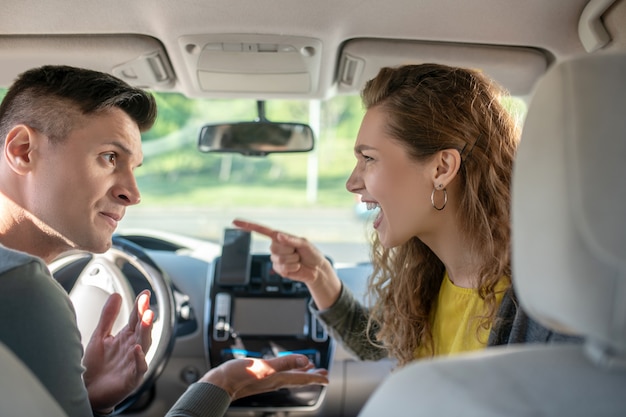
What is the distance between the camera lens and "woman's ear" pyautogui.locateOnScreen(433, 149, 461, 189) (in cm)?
254

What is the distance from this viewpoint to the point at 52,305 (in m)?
1.74

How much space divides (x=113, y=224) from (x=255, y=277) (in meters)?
1.77

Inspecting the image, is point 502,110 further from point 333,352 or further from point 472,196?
point 333,352

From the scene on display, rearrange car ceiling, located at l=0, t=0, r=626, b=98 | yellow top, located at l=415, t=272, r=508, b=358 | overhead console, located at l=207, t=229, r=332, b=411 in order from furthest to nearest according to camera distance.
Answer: overhead console, located at l=207, t=229, r=332, b=411
car ceiling, located at l=0, t=0, r=626, b=98
yellow top, located at l=415, t=272, r=508, b=358

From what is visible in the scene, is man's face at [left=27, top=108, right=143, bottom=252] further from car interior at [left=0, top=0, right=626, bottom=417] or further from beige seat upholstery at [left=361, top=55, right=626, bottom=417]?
beige seat upholstery at [left=361, top=55, right=626, bottom=417]

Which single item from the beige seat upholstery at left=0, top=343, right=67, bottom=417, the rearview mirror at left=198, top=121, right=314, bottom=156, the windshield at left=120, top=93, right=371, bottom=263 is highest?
the rearview mirror at left=198, top=121, right=314, bottom=156

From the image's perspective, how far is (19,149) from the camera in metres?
2.31

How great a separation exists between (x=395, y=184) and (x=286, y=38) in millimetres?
737

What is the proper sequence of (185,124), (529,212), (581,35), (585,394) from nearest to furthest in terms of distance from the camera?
(585,394) → (529,212) → (581,35) → (185,124)

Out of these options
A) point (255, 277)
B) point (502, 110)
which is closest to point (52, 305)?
point (502, 110)

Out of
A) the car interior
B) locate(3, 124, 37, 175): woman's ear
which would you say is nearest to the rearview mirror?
the car interior

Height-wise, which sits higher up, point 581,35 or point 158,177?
point 581,35

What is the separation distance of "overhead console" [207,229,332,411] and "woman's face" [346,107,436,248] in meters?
1.64

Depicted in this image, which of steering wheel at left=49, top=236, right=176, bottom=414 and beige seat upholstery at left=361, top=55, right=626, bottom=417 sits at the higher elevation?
beige seat upholstery at left=361, top=55, right=626, bottom=417
